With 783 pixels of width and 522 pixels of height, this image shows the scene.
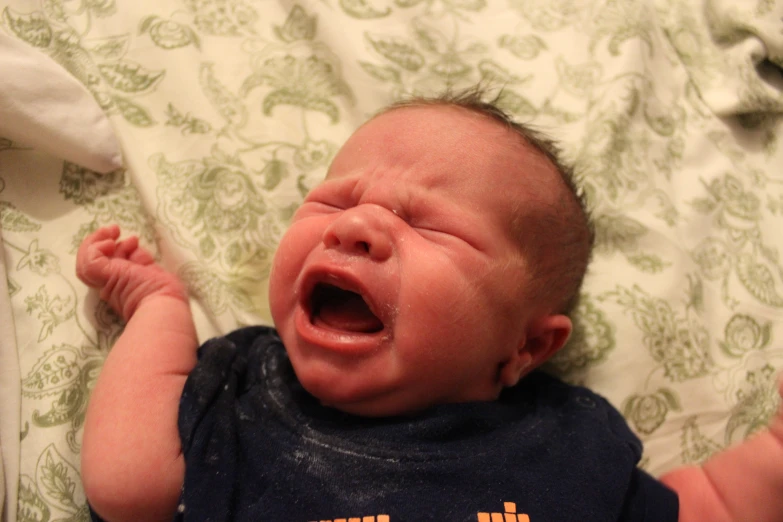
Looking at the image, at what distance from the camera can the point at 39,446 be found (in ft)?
2.54

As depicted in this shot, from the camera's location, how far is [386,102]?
46.1 inches

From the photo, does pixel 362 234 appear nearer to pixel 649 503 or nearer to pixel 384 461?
pixel 384 461

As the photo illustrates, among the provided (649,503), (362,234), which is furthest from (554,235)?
Answer: (649,503)

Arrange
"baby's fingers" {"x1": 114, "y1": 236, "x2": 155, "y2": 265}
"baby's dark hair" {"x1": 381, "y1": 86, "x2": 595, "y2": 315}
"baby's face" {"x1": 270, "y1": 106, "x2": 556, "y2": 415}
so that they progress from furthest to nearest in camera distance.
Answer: "baby's fingers" {"x1": 114, "y1": 236, "x2": 155, "y2": 265} < "baby's dark hair" {"x1": 381, "y1": 86, "x2": 595, "y2": 315} < "baby's face" {"x1": 270, "y1": 106, "x2": 556, "y2": 415}

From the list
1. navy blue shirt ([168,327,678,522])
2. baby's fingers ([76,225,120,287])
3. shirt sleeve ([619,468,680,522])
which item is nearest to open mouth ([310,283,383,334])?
navy blue shirt ([168,327,678,522])

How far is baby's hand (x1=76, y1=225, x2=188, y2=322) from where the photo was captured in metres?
0.88

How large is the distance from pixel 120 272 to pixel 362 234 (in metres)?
0.41

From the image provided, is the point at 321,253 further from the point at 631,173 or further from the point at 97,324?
the point at 631,173

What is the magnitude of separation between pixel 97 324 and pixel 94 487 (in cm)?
27

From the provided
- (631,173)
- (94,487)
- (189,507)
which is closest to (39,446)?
(94,487)

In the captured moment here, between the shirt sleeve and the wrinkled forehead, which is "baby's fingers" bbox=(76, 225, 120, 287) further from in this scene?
the shirt sleeve

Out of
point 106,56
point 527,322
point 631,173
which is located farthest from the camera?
point 631,173

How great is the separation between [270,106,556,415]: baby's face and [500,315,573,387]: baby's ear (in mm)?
21

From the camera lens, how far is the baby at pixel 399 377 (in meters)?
0.72
